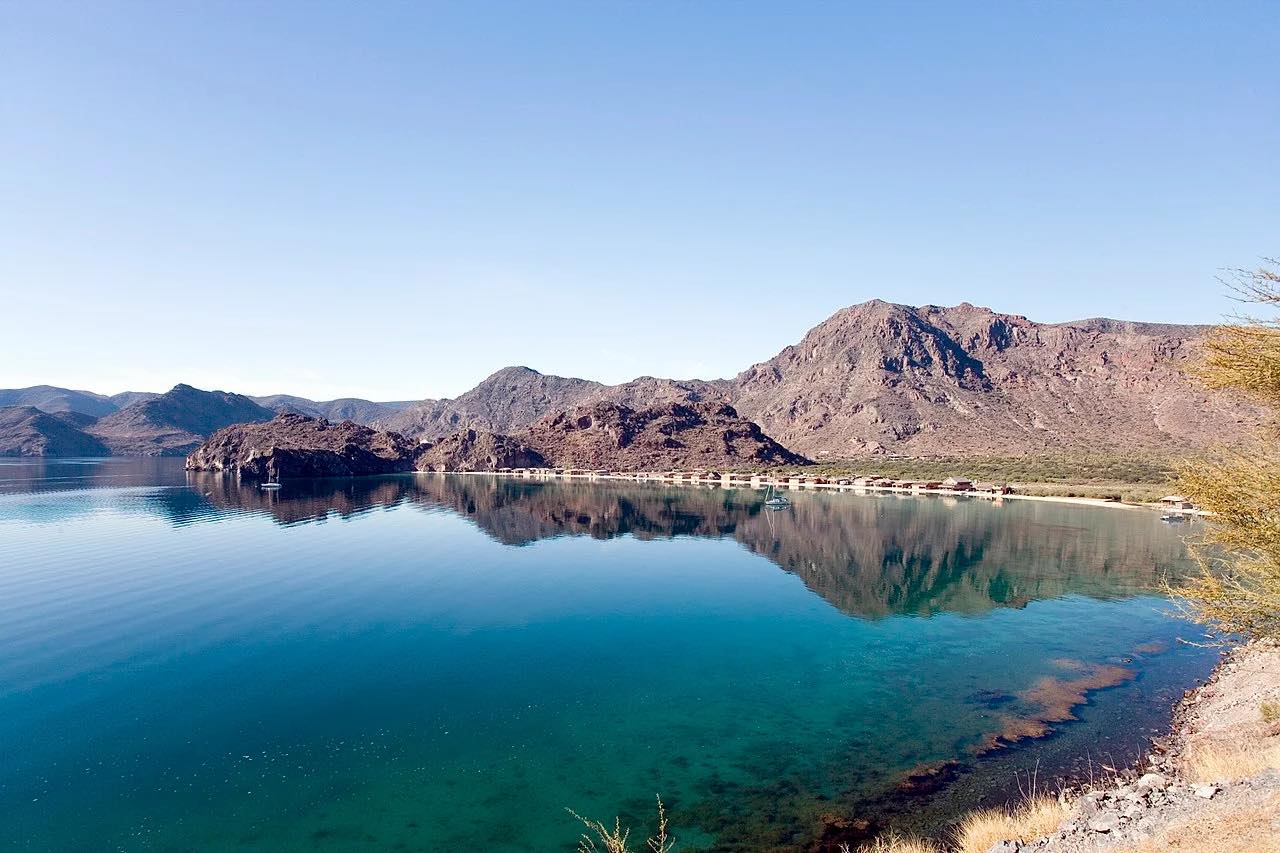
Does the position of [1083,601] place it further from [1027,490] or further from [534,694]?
[1027,490]

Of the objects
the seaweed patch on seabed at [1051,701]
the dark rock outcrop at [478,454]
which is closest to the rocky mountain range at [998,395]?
the dark rock outcrop at [478,454]

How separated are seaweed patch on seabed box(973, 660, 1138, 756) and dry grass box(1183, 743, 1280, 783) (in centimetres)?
411

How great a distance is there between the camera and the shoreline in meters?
78.6

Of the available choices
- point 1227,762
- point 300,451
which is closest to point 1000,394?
point 300,451

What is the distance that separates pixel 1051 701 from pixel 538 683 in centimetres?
1757

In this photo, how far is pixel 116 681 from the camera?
22312mm

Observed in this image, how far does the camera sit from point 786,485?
362 feet

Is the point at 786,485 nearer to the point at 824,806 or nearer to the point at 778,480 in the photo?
the point at 778,480

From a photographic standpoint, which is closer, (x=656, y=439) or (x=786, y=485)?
(x=786, y=485)

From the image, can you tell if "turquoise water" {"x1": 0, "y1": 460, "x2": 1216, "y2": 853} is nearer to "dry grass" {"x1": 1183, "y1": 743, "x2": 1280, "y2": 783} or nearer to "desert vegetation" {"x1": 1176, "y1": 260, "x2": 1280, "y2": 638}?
"dry grass" {"x1": 1183, "y1": 743, "x2": 1280, "y2": 783}

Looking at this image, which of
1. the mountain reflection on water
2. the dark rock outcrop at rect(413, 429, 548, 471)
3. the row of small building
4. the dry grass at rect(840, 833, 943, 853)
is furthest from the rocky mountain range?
the dry grass at rect(840, 833, 943, 853)

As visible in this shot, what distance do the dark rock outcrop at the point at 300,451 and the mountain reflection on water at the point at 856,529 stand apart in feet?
66.4

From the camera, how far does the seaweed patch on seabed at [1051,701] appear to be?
60.8ft

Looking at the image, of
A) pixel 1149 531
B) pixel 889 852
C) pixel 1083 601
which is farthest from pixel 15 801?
pixel 1149 531
